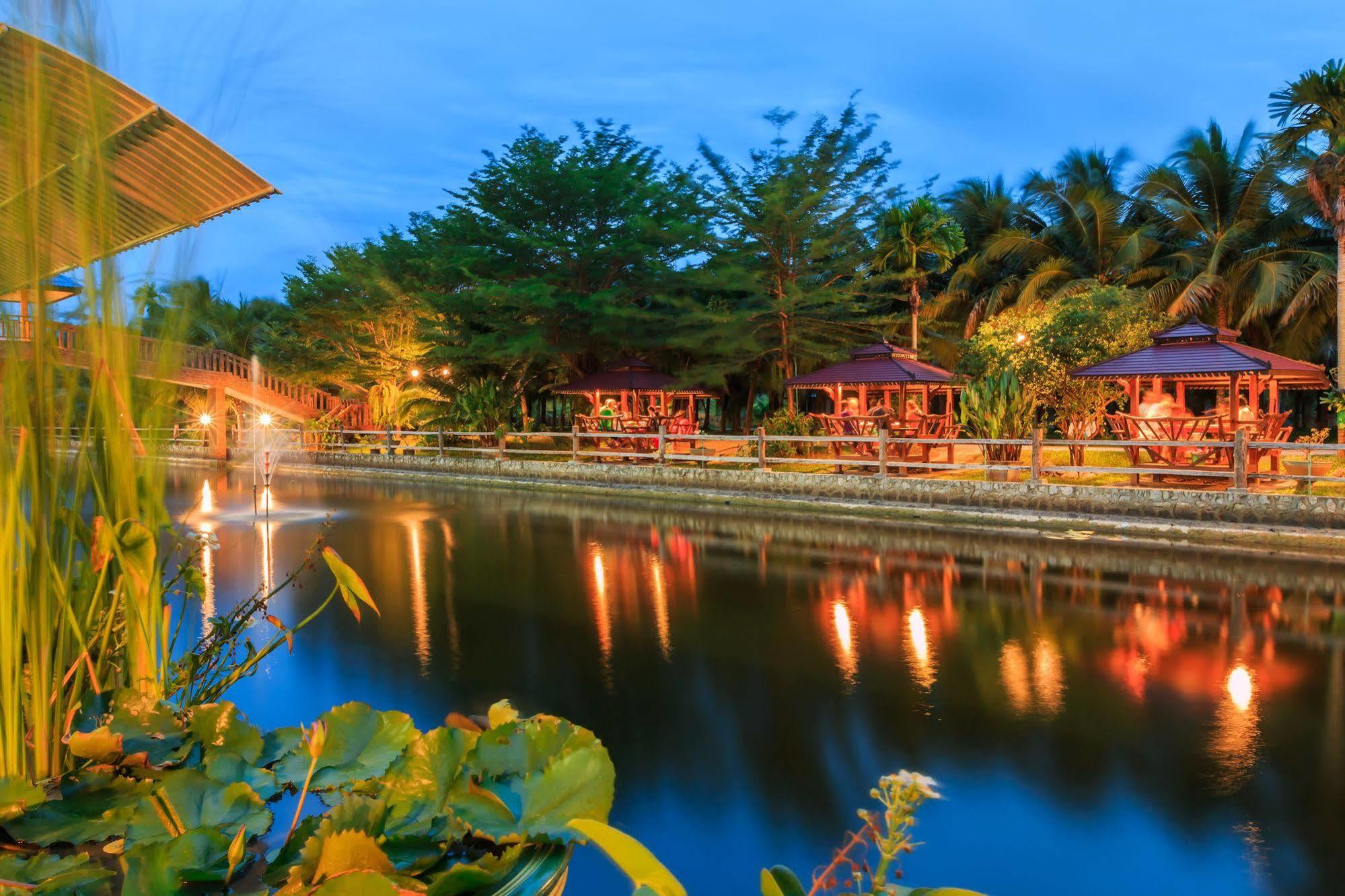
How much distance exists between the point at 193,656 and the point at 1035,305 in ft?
93.4

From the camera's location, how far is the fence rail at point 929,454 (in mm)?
13547

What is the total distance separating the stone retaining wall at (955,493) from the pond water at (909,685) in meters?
0.99

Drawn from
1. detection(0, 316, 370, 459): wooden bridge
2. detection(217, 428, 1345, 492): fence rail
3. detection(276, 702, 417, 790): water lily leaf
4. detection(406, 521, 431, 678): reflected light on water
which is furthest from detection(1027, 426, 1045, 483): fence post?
detection(0, 316, 370, 459): wooden bridge

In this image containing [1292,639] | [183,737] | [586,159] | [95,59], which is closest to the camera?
[95,59]

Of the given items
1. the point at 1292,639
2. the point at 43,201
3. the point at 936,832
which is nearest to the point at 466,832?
the point at 43,201

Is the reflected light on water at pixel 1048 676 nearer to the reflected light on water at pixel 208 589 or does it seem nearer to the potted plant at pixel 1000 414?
the reflected light on water at pixel 208 589

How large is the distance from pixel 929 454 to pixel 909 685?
42.6 ft

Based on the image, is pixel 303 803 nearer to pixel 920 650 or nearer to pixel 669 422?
pixel 920 650

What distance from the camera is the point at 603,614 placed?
8.19 meters

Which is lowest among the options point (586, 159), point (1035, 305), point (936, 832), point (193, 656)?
point (936, 832)

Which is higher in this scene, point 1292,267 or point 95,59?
point 1292,267

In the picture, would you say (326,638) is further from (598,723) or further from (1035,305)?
(1035,305)

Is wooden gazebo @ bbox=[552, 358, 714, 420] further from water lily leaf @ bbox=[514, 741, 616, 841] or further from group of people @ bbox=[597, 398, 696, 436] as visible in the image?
water lily leaf @ bbox=[514, 741, 616, 841]

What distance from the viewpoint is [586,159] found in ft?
90.1
